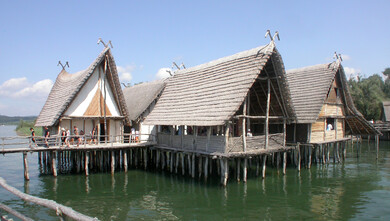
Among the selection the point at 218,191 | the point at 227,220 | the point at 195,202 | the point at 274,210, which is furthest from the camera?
the point at 218,191

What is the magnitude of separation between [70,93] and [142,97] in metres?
6.89

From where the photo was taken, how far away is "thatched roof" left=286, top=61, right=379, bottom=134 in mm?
19406

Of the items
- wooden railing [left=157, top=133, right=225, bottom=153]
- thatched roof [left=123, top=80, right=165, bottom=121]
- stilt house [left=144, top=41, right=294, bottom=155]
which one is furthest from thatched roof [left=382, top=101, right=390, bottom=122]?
wooden railing [left=157, top=133, right=225, bottom=153]

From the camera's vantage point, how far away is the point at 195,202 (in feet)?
41.8

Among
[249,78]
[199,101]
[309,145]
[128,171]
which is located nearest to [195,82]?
[199,101]

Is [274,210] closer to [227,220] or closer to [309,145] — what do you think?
[227,220]

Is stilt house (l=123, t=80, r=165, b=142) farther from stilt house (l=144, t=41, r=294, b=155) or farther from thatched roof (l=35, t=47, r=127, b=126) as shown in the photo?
stilt house (l=144, t=41, r=294, b=155)

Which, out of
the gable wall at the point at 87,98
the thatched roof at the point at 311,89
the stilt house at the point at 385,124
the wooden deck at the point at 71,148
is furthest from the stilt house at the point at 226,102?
the stilt house at the point at 385,124

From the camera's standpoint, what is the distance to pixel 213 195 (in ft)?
44.5

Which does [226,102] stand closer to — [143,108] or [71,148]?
[71,148]

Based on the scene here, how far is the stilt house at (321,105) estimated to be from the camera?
64.5 ft

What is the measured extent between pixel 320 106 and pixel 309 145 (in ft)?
8.28

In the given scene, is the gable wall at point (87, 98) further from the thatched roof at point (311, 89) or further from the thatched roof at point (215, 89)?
the thatched roof at point (311, 89)

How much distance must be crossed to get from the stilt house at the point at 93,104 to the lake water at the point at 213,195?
311cm
